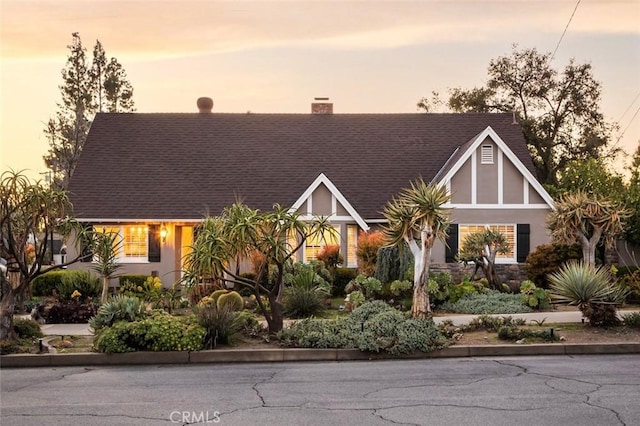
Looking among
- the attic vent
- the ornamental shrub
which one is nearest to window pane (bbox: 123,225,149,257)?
the ornamental shrub

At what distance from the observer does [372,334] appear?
47.1 feet

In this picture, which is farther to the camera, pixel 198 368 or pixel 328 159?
pixel 328 159

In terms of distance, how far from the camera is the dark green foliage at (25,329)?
1567 centimetres

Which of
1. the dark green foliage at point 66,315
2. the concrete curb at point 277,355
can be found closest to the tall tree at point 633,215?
the concrete curb at point 277,355

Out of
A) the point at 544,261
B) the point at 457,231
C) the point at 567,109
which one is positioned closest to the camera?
the point at 544,261

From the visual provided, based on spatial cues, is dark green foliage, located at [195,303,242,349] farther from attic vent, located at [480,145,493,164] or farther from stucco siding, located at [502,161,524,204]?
stucco siding, located at [502,161,524,204]

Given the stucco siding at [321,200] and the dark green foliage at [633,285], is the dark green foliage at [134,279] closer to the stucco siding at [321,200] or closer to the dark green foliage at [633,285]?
the stucco siding at [321,200]

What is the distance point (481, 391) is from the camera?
10.7 metres

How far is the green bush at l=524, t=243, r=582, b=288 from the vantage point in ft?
81.9

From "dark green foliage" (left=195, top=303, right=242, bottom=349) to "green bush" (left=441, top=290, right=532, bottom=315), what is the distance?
7620 millimetres

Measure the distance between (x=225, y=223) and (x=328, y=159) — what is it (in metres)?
18.3

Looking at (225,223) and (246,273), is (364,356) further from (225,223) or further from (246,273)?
(246,273)

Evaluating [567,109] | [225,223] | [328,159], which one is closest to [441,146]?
[328,159]

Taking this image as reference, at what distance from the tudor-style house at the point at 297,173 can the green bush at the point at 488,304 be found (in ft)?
22.5
